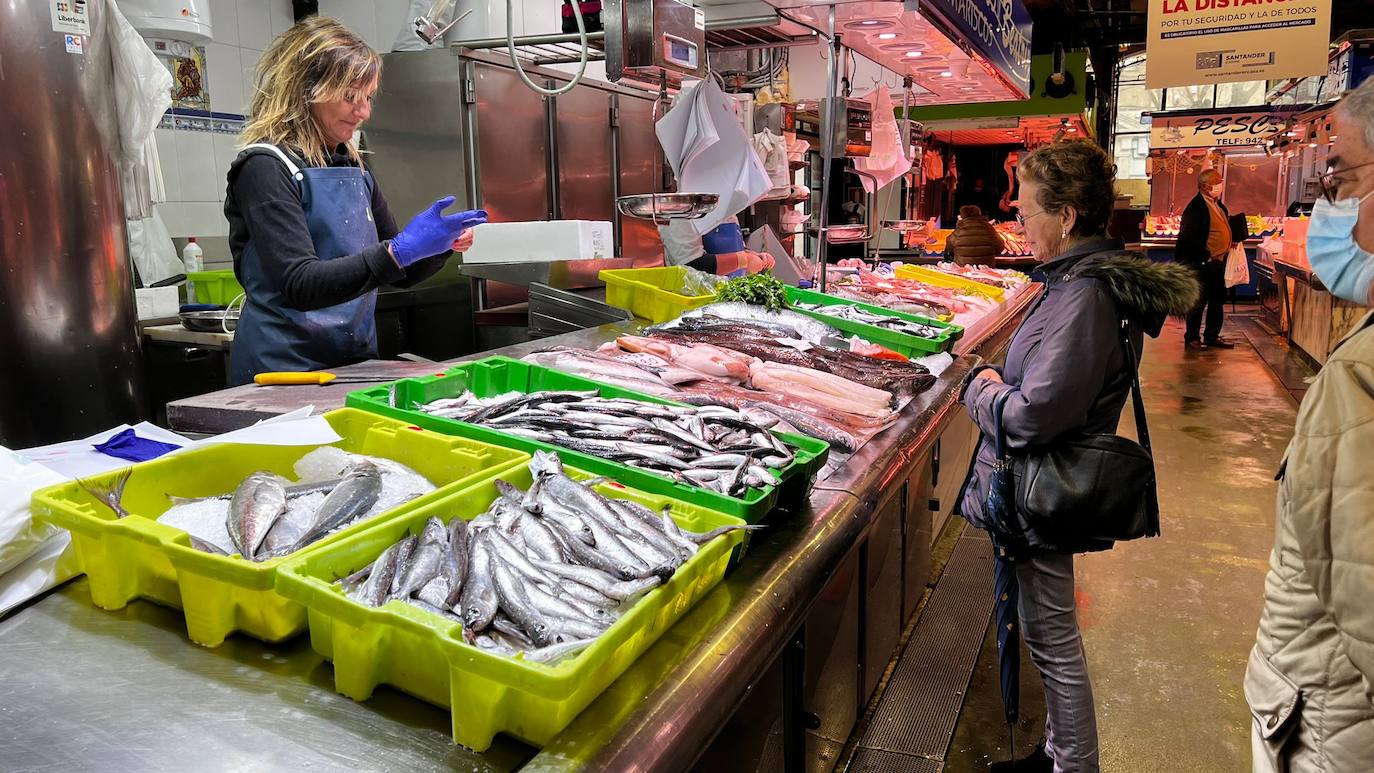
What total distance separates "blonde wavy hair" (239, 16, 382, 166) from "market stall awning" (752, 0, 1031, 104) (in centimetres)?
180

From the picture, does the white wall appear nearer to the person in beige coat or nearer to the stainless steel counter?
the stainless steel counter

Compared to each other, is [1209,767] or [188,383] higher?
[188,383]

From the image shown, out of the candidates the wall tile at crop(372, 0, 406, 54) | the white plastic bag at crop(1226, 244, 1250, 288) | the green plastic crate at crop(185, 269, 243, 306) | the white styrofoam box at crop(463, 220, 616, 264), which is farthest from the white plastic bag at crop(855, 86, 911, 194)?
the white plastic bag at crop(1226, 244, 1250, 288)

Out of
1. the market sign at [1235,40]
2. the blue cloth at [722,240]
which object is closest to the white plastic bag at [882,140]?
the blue cloth at [722,240]

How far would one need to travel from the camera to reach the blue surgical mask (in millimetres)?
1792

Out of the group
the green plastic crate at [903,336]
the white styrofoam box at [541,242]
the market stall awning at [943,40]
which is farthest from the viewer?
the market stall awning at [943,40]

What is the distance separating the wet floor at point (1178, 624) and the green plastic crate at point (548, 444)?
5.57 feet

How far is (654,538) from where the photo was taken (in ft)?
4.56

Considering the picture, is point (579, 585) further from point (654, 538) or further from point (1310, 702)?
point (1310, 702)

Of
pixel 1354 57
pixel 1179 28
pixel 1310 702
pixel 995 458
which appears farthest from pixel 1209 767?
pixel 1354 57

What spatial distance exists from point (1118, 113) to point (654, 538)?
26568 millimetres

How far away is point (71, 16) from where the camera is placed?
112 inches

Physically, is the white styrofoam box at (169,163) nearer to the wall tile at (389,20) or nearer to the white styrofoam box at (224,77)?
the white styrofoam box at (224,77)

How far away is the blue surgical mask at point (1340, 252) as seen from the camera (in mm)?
1792
